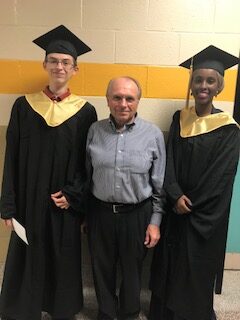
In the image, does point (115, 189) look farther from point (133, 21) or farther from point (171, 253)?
point (133, 21)

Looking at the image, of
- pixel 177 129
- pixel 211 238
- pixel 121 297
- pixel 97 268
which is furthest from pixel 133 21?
pixel 121 297

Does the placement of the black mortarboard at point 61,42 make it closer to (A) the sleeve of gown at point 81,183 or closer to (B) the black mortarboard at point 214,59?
(A) the sleeve of gown at point 81,183

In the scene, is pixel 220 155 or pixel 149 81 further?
pixel 149 81

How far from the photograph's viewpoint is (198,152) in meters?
1.79

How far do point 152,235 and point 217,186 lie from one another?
1.48ft

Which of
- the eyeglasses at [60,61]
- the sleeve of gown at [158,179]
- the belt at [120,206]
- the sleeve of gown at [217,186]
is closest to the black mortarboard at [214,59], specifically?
the sleeve of gown at [217,186]

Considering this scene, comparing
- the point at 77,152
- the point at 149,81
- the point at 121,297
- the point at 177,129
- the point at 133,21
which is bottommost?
the point at 121,297

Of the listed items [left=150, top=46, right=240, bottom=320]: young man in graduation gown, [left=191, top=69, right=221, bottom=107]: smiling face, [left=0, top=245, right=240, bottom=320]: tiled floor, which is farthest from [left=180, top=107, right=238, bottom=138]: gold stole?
[left=0, top=245, right=240, bottom=320]: tiled floor

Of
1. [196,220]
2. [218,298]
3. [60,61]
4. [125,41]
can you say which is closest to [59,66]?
[60,61]

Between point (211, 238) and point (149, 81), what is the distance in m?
1.09

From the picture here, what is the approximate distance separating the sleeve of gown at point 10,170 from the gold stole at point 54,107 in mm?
123

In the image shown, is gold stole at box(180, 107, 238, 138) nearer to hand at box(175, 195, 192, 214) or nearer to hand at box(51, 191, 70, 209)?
hand at box(175, 195, 192, 214)

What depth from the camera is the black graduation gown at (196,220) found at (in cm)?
176

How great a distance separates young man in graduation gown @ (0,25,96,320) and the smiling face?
0.62 metres
